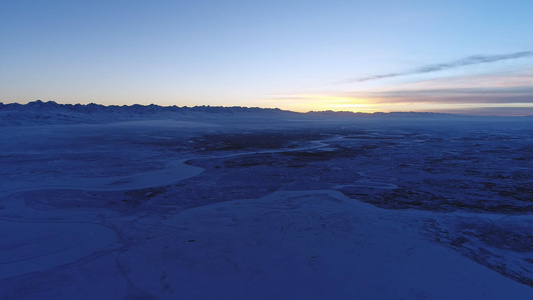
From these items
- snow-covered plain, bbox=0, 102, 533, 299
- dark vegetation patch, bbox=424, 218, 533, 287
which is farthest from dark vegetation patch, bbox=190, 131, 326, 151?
dark vegetation patch, bbox=424, 218, 533, 287

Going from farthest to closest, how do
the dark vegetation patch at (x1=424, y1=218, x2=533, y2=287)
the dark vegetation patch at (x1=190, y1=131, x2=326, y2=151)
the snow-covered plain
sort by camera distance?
1. the dark vegetation patch at (x1=190, y1=131, x2=326, y2=151)
2. the dark vegetation patch at (x1=424, y1=218, x2=533, y2=287)
3. the snow-covered plain

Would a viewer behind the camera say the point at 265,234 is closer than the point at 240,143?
Yes

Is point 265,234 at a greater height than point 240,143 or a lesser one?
lesser

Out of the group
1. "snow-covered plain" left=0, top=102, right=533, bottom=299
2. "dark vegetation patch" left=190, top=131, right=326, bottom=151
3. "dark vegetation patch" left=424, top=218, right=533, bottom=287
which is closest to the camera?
"snow-covered plain" left=0, top=102, right=533, bottom=299

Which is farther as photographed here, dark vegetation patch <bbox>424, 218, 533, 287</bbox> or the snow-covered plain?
dark vegetation patch <bbox>424, 218, 533, 287</bbox>

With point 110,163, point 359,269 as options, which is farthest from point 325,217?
point 110,163

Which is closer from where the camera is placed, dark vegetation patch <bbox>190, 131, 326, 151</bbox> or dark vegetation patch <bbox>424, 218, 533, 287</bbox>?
dark vegetation patch <bbox>424, 218, 533, 287</bbox>

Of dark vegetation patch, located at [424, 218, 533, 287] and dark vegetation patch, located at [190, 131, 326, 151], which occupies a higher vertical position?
dark vegetation patch, located at [190, 131, 326, 151]

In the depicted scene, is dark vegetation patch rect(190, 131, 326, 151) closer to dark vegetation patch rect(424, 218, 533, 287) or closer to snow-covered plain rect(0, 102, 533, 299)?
snow-covered plain rect(0, 102, 533, 299)

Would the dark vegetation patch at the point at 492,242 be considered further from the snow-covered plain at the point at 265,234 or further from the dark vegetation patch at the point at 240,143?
the dark vegetation patch at the point at 240,143

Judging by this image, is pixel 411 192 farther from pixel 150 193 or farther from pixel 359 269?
pixel 150 193

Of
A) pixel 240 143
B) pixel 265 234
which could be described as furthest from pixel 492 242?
pixel 240 143

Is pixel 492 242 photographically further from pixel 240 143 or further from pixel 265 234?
pixel 240 143
